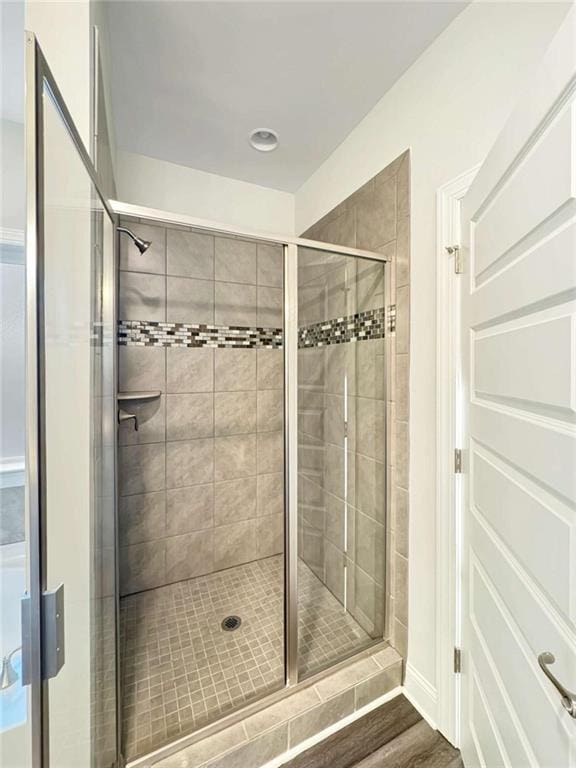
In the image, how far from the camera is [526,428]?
2.29ft

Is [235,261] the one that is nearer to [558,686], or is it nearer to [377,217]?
[377,217]

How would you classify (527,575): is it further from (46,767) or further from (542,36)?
(542,36)

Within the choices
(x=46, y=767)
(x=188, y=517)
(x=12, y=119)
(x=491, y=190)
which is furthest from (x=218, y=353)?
(x=46, y=767)

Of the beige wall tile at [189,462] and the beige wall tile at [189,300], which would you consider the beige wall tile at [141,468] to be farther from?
the beige wall tile at [189,300]

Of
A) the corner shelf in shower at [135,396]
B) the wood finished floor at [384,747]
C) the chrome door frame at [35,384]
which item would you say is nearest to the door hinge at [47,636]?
the chrome door frame at [35,384]

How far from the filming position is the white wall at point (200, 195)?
1.98 m

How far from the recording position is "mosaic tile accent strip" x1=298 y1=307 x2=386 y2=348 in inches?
63.4

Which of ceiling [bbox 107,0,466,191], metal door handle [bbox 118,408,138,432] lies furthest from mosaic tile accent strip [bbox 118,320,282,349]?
ceiling [bbox 107,0,466,191]

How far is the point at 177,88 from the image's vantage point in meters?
1.53

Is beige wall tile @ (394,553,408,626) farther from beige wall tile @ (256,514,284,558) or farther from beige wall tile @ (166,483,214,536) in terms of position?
beige wall tile @ (166,483,214,536)

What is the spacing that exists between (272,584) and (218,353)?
1492 millimetres

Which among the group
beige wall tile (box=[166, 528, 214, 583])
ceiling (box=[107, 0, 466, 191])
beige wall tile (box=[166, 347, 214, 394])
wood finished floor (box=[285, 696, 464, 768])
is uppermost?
ceiling (box=[107, 0, 466, 191])

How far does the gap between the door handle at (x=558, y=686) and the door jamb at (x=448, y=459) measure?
614mm

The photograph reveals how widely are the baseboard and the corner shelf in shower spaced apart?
1.77 metres
